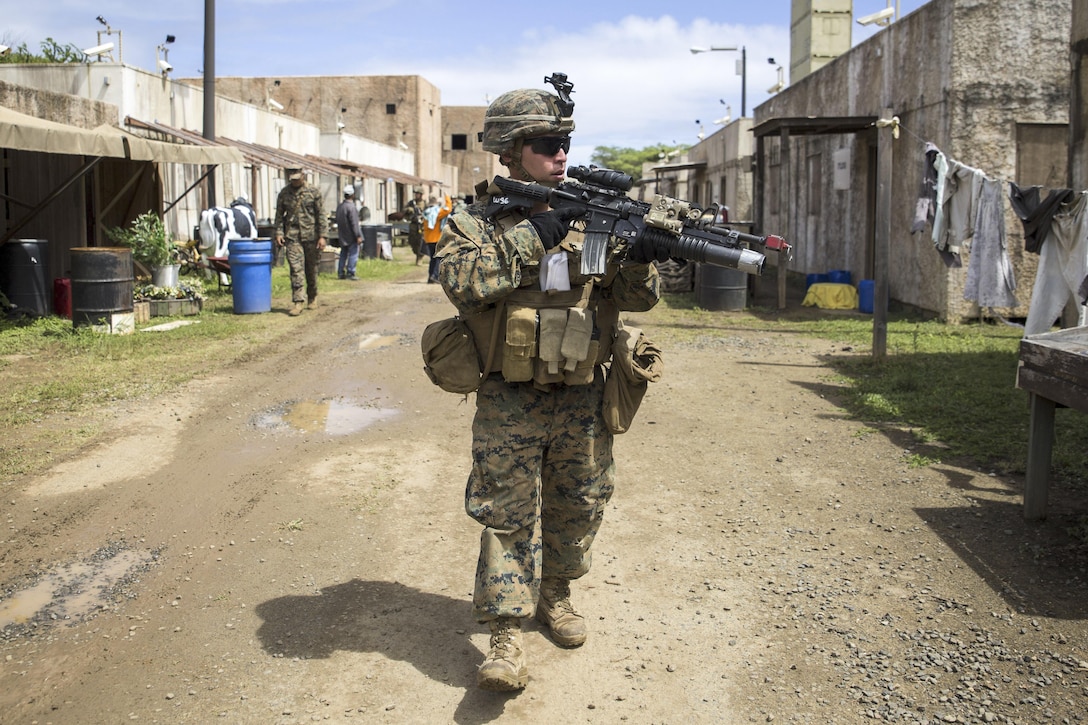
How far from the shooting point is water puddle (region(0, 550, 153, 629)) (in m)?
3.75

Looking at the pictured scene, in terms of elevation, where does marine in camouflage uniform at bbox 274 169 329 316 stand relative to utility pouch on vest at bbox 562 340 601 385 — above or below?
above

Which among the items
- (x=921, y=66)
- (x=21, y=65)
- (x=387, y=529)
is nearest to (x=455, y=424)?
(x=387, y=529)

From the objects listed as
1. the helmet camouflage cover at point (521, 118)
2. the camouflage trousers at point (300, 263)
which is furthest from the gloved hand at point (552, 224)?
the camouflage trousers at point (300, 263)

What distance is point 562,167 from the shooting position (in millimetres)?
3359

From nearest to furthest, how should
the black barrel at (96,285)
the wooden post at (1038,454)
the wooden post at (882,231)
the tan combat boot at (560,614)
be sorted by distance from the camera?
the tan combat boot at (560,614) < the wooden post at (1038,454) < the wooden post at (882,231) < the black barrel at (96,285)

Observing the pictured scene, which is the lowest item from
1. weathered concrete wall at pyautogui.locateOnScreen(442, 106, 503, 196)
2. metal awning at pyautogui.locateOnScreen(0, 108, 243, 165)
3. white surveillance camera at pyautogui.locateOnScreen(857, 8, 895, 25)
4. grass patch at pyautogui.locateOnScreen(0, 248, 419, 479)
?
grass patch at pyautogui.locateOnScreen(0, 248, 419, 479)

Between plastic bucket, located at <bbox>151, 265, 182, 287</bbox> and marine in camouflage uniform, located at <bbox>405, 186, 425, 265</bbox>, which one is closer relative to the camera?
→ plastic bucket, located at <bbox>151, 265, 182, 287</bbox>

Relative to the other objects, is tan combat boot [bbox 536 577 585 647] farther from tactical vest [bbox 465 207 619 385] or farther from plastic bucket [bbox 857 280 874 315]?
plastic bucket [bbox 857 280 874 315]

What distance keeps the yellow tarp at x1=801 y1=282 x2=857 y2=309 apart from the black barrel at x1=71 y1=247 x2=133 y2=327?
9.44 m

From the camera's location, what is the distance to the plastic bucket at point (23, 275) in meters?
11.1

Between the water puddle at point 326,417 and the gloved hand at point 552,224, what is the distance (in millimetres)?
3806

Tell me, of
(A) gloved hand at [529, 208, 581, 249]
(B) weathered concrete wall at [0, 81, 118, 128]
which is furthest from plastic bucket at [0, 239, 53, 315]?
(A) gloved hand at [529, 208, 581, 249]

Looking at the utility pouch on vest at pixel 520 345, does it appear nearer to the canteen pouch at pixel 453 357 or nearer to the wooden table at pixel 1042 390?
the canteen pouch at pixel 453 357

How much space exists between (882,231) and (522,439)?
6658 millimetres
